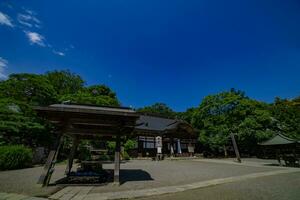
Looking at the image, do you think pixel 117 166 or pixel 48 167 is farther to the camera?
pixel 117 166

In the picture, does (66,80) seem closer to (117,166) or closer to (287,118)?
(117,166)

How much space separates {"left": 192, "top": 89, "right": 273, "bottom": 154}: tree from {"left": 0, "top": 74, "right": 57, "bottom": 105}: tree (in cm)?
2310

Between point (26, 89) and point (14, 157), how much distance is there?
25.1 ft

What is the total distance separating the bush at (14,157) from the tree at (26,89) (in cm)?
528

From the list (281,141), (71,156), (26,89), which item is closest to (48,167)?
(71,156)

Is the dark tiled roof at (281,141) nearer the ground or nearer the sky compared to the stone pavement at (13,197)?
nearer the sky

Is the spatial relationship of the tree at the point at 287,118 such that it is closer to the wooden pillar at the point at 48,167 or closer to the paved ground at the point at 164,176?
the paved ground at the point at 164,176

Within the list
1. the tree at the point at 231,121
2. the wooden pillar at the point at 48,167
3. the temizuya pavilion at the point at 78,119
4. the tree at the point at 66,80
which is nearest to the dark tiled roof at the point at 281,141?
the tree at the point at 231,121

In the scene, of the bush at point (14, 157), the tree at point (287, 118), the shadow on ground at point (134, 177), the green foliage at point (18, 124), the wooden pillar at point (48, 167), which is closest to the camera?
the wooden pillar at point (48, 167)

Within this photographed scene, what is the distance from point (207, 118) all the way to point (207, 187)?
24.3 meters

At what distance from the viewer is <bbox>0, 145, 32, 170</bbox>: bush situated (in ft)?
39.7

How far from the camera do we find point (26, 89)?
17953 millimetres

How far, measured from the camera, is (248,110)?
92.6 feet

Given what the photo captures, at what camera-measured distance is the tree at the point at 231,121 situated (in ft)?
87.7
